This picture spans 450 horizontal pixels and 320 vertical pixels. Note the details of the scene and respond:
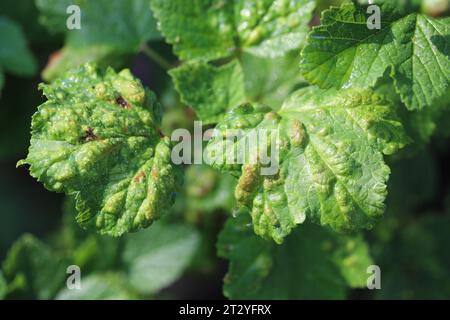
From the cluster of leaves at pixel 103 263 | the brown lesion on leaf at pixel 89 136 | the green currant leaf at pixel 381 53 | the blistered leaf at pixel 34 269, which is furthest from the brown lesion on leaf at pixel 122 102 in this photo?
the blistered leaf at pixel 34 269

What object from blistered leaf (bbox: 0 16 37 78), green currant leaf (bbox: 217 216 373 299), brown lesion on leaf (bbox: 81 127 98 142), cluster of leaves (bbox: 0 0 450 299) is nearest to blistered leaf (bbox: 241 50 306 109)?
cluster of leaves (bbox: 0 0 450 299)

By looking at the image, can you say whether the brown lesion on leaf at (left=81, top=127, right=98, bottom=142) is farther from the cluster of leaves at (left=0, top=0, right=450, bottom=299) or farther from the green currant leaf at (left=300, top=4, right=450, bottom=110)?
the green currant leaf at (left=300, top=4, right=450, bottom=110)

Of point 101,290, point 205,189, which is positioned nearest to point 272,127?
point 205,189

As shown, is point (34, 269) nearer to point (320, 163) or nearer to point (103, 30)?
point (103, 30)

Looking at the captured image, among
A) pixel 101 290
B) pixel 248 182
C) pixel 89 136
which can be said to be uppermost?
pixel 89 136

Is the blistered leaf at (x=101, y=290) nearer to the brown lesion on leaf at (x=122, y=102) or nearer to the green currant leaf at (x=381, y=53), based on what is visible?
the brown lesion on leaf at (x=122, y=102)
